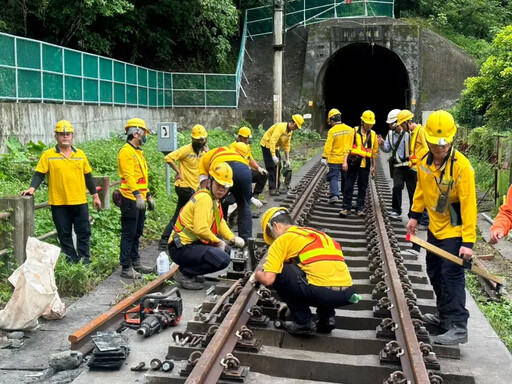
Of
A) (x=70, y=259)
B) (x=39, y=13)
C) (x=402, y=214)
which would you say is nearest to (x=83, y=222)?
(x=70, y=259)

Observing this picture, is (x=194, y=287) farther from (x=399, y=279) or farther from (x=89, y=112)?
(x=89, y=112)

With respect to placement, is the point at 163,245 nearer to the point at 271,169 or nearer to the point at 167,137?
the point at 167,137

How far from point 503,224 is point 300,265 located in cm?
163

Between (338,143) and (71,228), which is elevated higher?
(338,143)

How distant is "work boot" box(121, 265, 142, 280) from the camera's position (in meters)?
7.31

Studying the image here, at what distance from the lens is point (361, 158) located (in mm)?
9930

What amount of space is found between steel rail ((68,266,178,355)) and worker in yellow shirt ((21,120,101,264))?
5.06 feet

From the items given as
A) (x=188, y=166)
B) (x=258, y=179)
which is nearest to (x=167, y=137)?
(x=258, y=179)

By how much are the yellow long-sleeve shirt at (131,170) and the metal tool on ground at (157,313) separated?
7.00 feet

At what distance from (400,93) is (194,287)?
34.5 meters

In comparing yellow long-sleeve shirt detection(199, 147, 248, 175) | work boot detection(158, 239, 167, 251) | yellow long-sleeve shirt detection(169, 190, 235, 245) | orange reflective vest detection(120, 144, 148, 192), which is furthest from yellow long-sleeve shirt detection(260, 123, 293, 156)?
yellow long-sleeve shirt detection(169, 190, 235, 245)

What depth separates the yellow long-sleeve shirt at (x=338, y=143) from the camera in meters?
10.0

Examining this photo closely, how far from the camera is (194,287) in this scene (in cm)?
660

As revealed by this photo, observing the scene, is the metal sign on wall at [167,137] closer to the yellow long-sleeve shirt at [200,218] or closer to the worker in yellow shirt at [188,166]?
the worker in yellow shirt at [188,166]
